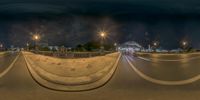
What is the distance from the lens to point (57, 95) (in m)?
15.4

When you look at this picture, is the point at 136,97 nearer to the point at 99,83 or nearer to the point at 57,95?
the point at 57,95

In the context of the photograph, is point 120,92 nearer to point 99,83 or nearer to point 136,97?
point 136,97

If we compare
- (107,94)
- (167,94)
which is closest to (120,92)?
(107,94)

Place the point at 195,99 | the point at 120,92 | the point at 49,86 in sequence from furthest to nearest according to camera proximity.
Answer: the point at 49,86
the point at 120,92
the point at 195,99

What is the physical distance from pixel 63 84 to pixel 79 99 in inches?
192

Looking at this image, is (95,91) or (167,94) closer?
(167,94)

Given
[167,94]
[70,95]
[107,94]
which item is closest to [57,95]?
[70,95]

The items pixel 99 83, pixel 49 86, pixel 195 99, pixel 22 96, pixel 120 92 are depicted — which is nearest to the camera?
pixel 195 99

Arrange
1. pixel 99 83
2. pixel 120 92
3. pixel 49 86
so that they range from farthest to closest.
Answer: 1. pixel 99 83
2. pixel 49 86
3. pixel 120 92

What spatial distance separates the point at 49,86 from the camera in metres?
18.4

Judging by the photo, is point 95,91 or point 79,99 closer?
point 79,99

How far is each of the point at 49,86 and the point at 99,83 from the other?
103 inches

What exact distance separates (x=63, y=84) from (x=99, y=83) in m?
1.77

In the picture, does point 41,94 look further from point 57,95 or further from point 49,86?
point 49,86
